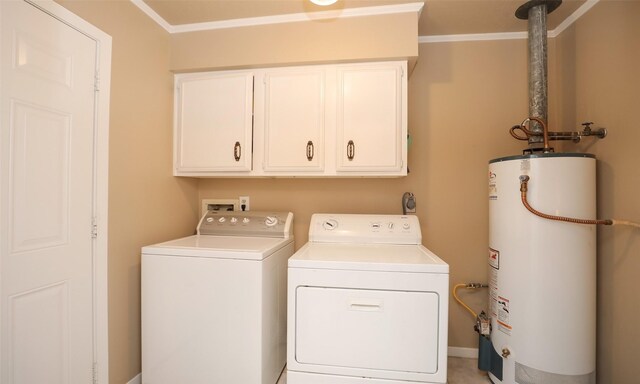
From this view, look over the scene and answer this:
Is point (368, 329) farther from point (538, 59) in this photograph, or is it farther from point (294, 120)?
point (538, 59)

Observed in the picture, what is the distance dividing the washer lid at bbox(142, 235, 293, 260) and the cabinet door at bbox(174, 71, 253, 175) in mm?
512

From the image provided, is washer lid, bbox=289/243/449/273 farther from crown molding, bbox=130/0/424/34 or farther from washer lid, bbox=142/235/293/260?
crown molding, bbox=130/0/424/34

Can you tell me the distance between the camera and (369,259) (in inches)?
52.1

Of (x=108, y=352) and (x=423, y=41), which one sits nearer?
(x=108, y=352)

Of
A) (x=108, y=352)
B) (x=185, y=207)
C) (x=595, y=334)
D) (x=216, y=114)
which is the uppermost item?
(x=216, y=114)

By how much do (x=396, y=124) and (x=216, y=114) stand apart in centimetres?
123

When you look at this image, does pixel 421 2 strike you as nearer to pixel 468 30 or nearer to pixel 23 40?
pixel 468 30

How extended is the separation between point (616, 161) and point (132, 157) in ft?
8.80

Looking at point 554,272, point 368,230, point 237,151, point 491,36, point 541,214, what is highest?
point 491,36

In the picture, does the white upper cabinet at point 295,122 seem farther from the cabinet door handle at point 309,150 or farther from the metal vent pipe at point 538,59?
the metal vent pipe at point 538,59

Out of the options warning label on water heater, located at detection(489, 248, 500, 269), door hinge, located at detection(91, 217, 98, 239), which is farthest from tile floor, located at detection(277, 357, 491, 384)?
door hinge, located at detection(91, 217, 98, 239)

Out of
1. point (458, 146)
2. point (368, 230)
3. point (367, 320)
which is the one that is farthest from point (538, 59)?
point (367, 320)

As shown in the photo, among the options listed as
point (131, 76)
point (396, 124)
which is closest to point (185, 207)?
point (131, 76)

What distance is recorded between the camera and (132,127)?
5.27ft
